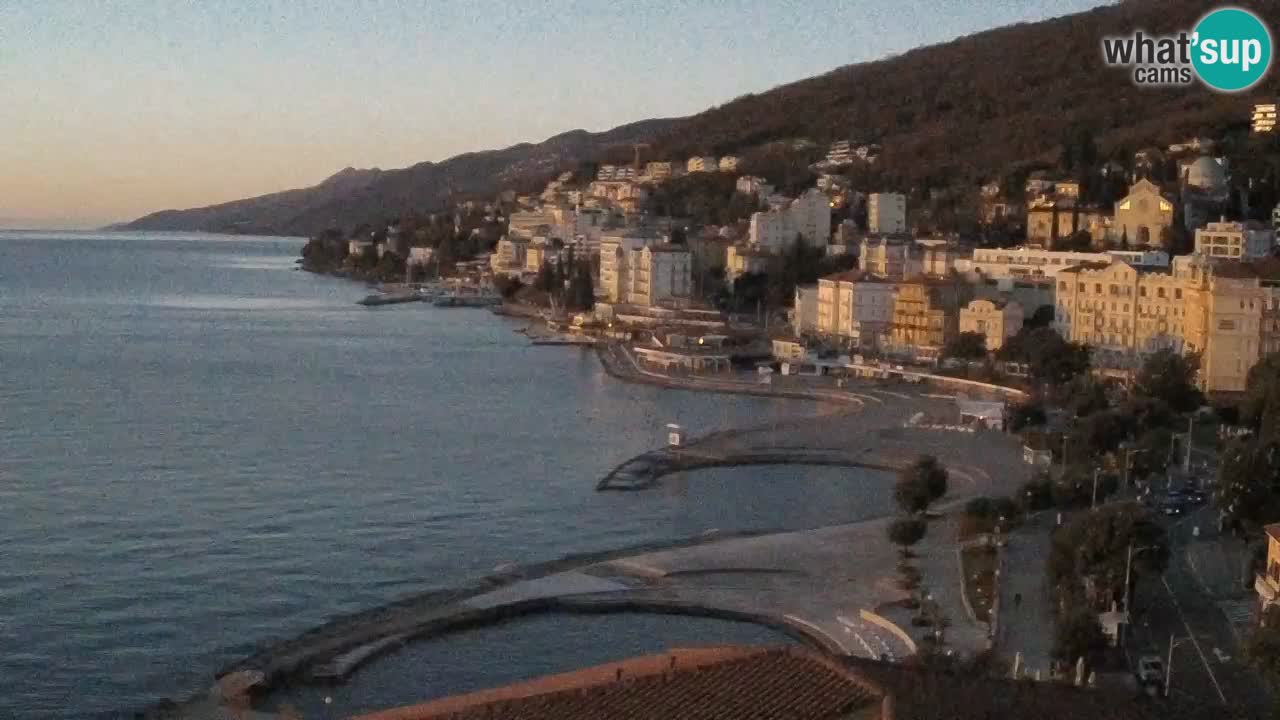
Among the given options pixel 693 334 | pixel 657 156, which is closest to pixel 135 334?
pixel 693 334

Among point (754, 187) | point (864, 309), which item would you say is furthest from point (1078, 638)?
point (754, 187)

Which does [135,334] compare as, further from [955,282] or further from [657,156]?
[657,156]

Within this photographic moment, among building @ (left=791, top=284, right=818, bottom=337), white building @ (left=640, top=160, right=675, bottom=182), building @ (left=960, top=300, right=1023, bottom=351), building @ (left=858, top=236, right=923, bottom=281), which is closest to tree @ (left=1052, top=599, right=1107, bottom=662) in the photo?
building @ (left=960, top=300, right=1023, bottom=351)

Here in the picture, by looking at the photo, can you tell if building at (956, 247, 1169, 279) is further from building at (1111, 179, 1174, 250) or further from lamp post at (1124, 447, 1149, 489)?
lamp post at (1124, 447, 1149, 489)

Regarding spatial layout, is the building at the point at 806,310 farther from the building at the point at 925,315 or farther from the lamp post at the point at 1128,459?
the lamp post at the point at 1128,459

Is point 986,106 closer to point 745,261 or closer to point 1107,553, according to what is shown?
point 745,261

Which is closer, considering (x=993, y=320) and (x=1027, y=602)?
(x=1027, y=602)

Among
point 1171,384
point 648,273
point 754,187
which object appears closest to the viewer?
point 1171,384

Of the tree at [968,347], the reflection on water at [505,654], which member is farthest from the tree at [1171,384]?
the reflection on water at [505,654]
